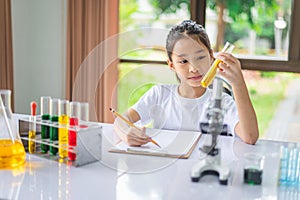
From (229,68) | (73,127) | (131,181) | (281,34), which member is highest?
(281,34)

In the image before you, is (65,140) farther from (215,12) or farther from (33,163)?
(215,12)

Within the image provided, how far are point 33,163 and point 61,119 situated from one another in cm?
Result: 15

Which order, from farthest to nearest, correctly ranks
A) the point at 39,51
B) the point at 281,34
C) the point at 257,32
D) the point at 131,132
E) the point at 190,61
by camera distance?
the point at 39,51
the point at 257,32
the point at 281,34
the point at 131,132
the point at 190,61

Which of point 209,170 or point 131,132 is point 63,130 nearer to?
point 131,132

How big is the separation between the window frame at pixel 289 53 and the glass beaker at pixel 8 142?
227cm

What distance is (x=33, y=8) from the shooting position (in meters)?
3.68

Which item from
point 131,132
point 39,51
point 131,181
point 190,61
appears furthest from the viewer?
point 39,51

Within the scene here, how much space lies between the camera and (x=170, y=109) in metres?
1.32

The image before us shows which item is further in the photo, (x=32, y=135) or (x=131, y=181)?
(x=32, y=135)

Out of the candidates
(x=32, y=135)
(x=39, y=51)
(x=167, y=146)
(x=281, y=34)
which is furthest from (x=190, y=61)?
(x=39, y=51)

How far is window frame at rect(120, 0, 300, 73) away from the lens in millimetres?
3169

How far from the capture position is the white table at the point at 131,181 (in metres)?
1.03

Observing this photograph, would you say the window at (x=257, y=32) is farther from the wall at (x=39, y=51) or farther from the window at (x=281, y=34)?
the wall at (x=39, y=51)

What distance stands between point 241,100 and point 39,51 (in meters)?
2.61
